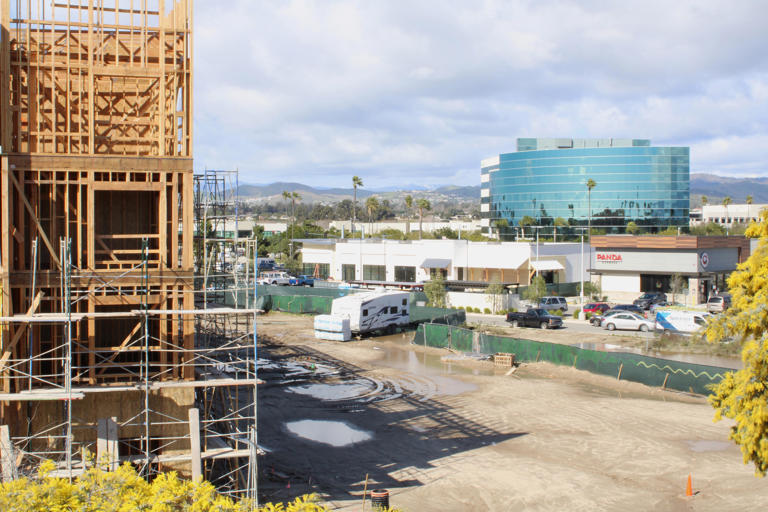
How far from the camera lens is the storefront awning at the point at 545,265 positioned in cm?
6317

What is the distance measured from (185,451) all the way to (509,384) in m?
17.9

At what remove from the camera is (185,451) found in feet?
62.6

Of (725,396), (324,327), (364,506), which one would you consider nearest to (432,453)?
(364,506)

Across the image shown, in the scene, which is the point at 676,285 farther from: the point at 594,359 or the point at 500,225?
the point at 500,225

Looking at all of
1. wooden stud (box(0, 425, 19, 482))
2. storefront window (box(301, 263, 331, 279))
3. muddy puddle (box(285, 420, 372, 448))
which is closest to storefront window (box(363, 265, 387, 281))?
storefront window (box(301, 263, 331, 279))

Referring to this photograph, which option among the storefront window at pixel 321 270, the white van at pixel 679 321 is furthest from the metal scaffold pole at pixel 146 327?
the storefront window at pixel 321 270

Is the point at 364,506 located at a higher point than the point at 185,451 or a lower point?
lower

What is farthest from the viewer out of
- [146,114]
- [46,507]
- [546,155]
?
[546,155]

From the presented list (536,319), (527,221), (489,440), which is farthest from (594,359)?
(527,221)

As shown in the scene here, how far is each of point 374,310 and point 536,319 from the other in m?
11.4

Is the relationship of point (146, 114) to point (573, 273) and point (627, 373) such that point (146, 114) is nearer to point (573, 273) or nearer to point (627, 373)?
point (627, 373)

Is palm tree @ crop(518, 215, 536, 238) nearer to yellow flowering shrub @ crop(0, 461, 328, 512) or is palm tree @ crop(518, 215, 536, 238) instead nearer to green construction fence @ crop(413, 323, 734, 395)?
green construction fence @ crop(413, 323, 734, 395)

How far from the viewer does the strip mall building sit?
196ft

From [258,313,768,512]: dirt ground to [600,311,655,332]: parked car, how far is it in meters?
13.2
